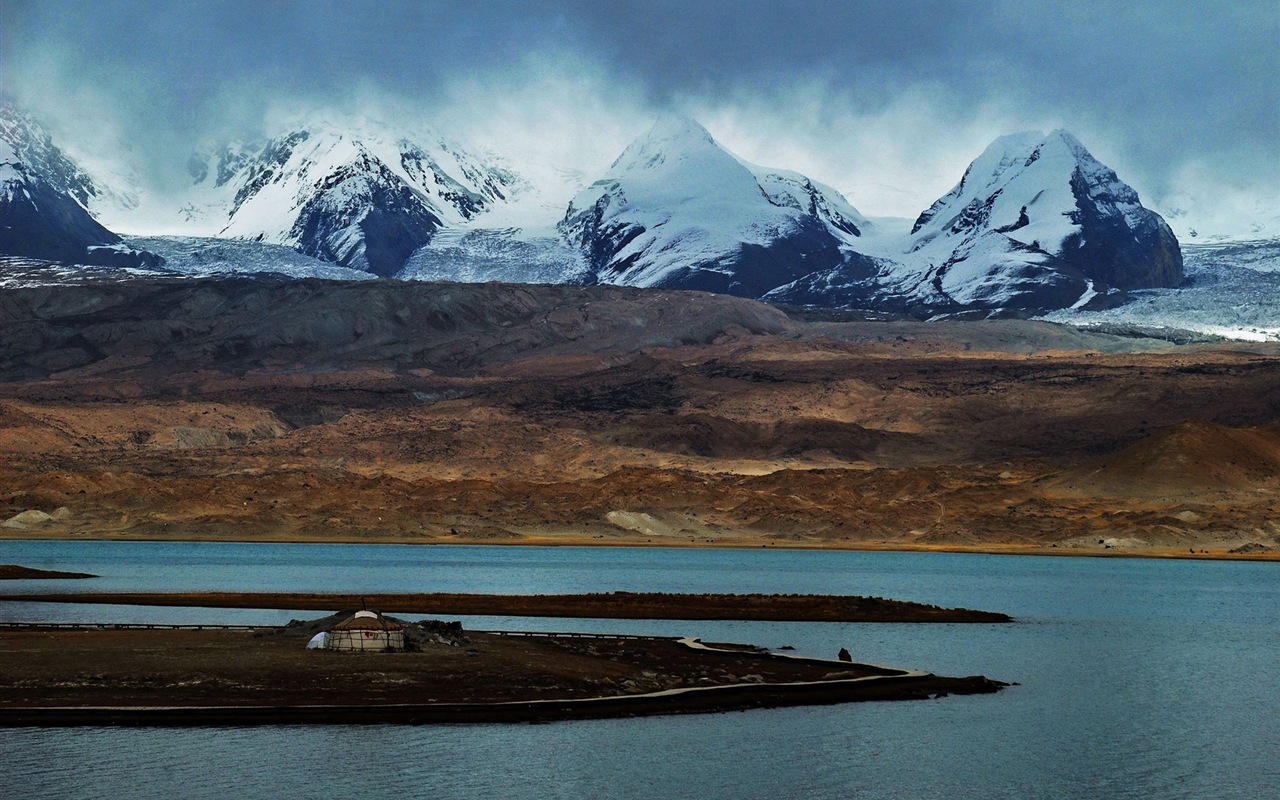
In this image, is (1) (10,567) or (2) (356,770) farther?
(1) (10,567)

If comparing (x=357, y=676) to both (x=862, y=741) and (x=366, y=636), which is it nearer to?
(x=366, y=636)

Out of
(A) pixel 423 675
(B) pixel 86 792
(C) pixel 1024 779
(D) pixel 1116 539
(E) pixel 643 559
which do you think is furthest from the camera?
(D) pixel 1116 539

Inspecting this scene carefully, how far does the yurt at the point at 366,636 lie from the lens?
62188 mm

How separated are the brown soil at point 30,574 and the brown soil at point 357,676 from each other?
163 ft

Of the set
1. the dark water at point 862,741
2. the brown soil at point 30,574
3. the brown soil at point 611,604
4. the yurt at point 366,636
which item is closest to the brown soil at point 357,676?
the yurt at point 366,636

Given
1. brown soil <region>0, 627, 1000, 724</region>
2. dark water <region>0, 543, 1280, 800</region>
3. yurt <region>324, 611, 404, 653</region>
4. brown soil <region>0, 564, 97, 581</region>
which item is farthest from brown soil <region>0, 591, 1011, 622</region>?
yurt <region>324, 611, 404, 653</region>

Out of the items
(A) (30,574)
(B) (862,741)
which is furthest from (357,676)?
(A) (30,574)

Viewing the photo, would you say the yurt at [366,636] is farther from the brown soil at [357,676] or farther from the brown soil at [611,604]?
the brown soil at [611,604]

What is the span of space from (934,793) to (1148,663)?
109ft

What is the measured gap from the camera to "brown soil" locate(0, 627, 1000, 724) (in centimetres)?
5256

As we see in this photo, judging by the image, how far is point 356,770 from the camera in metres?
45.7

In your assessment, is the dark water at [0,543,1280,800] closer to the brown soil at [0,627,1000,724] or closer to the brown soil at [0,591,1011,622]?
the brown soil at [0,627,1000,724]

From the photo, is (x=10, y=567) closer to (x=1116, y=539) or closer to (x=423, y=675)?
(x=423, y=675)

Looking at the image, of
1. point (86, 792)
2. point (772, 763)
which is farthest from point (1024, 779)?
point (86, 792)
